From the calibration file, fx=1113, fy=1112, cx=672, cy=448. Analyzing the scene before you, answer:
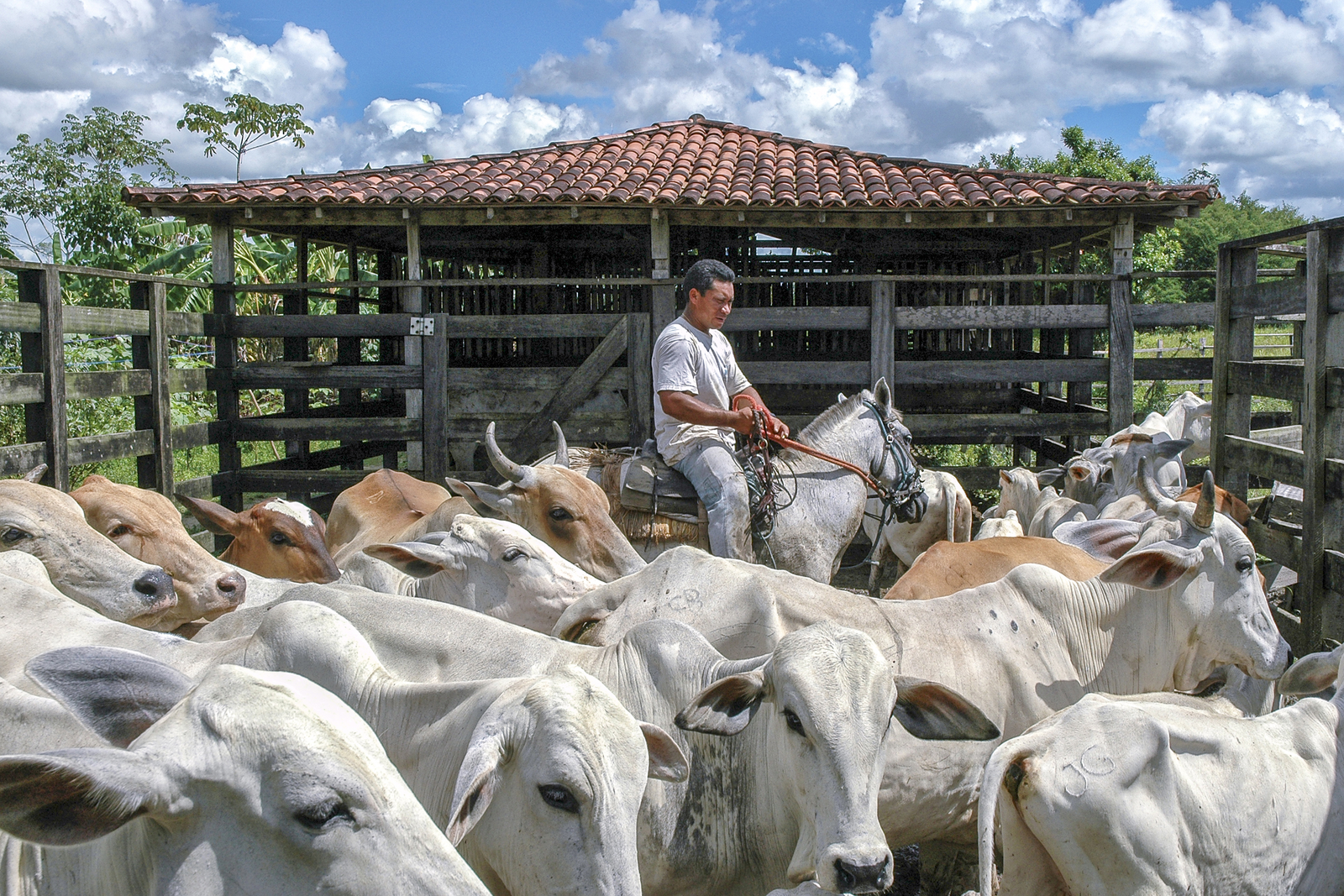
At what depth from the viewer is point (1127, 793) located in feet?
9.43

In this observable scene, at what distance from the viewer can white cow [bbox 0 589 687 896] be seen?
2.28 m

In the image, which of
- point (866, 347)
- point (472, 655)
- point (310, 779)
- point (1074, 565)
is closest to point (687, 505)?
point (1074, 565)

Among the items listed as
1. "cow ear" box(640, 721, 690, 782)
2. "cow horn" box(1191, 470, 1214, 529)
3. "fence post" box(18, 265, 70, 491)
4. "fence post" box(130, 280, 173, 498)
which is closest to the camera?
"cow ear" box(640, 721, 690, 782)

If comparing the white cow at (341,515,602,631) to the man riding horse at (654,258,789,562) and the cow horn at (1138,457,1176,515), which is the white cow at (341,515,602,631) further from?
the cow horn at (1138,457,1176,515)

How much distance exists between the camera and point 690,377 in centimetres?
655

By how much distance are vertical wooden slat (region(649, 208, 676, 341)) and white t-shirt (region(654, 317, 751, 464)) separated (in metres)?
2.71

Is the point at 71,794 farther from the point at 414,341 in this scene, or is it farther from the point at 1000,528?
the point at 414,341

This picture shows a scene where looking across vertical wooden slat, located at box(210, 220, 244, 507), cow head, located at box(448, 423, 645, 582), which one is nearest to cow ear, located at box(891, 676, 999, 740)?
cow head, located at box(448, 423, 645, 582)

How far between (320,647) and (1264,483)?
8.87m

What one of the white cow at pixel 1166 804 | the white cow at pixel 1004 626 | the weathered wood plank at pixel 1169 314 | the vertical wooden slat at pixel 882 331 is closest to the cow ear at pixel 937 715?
the white cow at pixel 1166 804

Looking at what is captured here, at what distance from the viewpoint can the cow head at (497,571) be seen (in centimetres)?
461

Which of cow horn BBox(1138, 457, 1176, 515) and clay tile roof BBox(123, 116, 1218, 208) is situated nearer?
cow horn BBox(1138, 457, 1176, 515)

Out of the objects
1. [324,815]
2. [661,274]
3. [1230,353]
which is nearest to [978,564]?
[1230,353]

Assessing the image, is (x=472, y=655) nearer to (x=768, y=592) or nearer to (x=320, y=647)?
(x=320, y=647)
